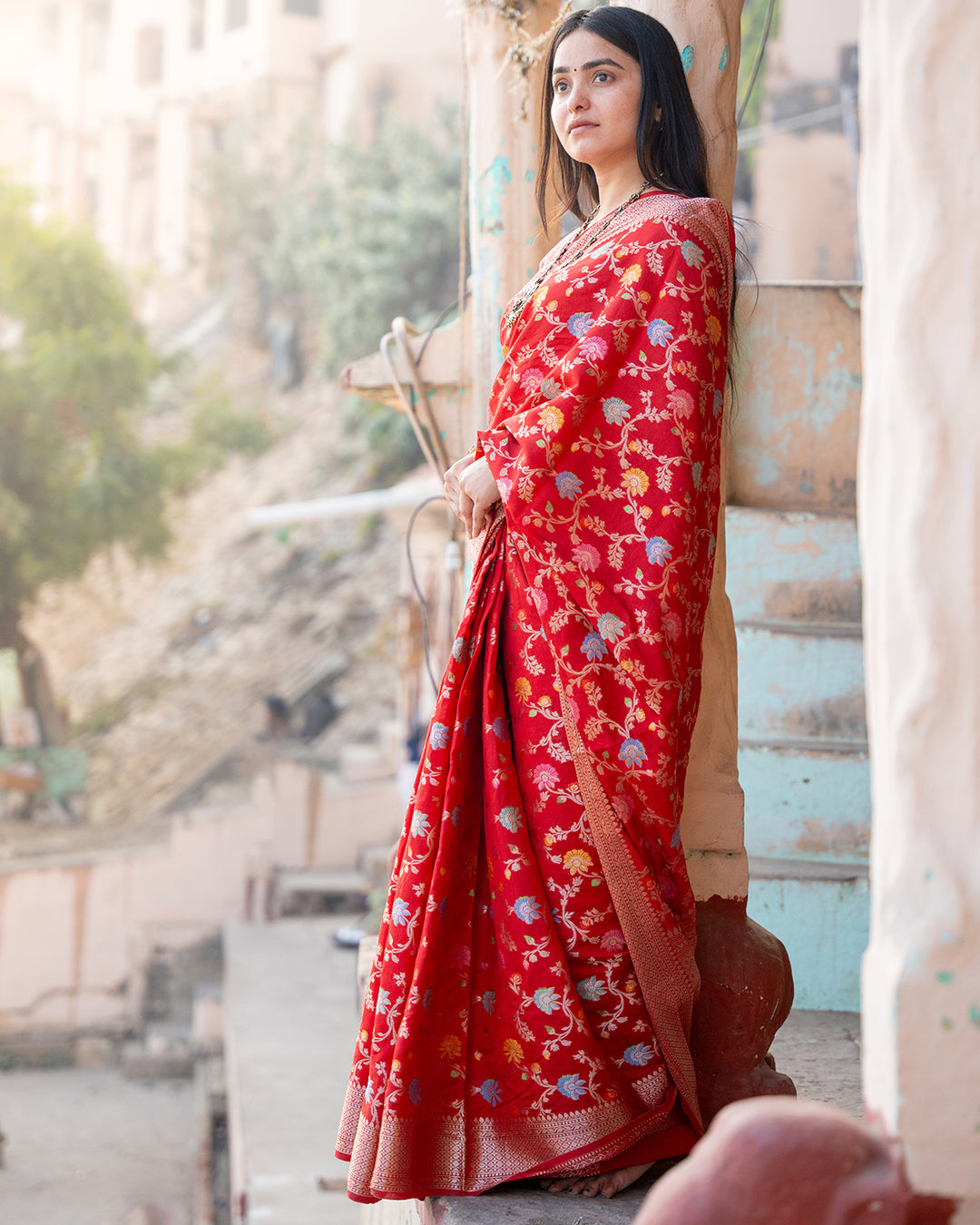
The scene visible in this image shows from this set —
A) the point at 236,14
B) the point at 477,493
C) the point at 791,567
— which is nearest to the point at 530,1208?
the point at 477,493

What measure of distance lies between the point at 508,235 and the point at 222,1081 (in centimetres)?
749

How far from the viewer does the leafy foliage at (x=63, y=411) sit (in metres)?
14.2

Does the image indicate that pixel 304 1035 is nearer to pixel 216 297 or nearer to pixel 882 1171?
pixel 882 1171

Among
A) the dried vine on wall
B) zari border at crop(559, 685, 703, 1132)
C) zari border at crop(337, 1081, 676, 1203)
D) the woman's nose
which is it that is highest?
the dried vine on wall

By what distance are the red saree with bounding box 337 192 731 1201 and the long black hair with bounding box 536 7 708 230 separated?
153 millimetres

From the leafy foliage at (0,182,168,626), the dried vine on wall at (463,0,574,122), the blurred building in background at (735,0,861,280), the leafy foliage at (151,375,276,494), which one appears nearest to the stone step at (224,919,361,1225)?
the dried vine on wall at (463,0,574,122)

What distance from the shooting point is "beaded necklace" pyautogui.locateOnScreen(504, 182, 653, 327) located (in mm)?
1948

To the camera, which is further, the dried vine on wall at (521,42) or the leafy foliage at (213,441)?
the leafy foliage at (213,441)

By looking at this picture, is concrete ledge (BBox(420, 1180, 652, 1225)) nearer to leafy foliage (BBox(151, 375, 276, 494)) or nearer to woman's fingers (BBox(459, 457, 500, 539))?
woman's fingers (BBox(459, 457, 500, 539))

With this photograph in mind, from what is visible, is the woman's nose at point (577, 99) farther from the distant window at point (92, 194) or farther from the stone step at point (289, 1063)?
the distant window at point (92, 194)

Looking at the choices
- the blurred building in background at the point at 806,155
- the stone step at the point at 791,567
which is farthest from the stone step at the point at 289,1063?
the blurred building in background at the point at 806,155

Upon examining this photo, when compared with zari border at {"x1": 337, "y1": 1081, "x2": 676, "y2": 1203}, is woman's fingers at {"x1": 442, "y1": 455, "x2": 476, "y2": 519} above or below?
above

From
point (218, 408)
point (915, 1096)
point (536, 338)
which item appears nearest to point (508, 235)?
point (536, 338)

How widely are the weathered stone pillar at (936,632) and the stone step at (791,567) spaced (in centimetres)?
263
